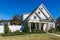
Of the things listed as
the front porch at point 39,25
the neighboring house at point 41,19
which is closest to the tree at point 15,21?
the front porch at point 39,25

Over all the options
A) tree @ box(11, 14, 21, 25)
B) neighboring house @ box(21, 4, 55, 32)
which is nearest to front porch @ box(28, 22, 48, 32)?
neighboring house @ box(21, 4, 55, 32)

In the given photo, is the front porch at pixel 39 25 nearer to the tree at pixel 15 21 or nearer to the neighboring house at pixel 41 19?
the neighboring house at pixel 41 19

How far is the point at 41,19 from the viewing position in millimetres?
42844

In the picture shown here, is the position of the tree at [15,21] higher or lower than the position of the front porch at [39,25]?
higher

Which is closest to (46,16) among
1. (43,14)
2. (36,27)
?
(43,14)

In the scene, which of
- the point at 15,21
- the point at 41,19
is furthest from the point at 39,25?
the point at 15,21

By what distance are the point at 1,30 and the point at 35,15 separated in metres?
10.1

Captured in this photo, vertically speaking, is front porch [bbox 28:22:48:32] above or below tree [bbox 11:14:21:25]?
below

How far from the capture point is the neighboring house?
4222 centimetres

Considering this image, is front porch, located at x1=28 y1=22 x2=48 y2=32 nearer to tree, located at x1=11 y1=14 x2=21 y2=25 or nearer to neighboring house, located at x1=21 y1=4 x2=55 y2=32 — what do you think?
neighboring house, located at x1=21 y1=4 x2=55 y2=32

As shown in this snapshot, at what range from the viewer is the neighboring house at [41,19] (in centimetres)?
4222

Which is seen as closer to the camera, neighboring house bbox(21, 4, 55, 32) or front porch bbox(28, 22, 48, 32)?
neighboring house bbox(21, 4, 55, 32)

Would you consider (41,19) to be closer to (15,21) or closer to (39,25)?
(39,25)

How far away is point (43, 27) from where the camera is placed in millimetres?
43656
